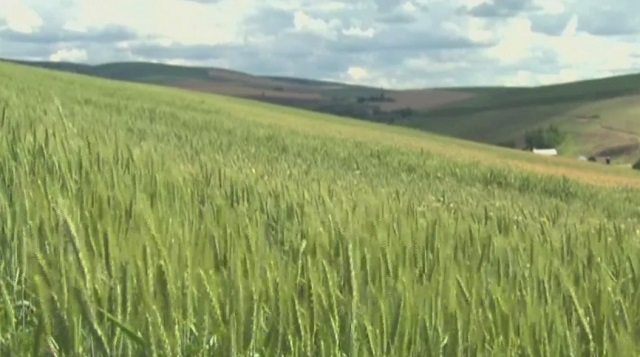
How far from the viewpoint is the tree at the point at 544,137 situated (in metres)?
85.2

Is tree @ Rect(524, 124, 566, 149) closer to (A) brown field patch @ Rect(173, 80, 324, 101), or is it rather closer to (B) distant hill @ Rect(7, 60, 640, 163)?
(B) distant hill @ Rect(7, 60, 640, 163)

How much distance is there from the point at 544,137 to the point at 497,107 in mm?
21497

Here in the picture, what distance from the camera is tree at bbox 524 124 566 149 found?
85188mm

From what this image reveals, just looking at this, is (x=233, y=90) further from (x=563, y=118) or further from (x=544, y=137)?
(x=544, y=137)

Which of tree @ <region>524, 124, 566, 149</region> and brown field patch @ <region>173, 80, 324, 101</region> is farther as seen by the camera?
brown field patch @ <region>173, 80, 324, 101</region>

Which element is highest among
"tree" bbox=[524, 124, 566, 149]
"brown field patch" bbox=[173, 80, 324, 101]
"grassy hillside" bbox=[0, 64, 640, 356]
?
"grassy hillside" bbox=[0, 64, 640, 356]

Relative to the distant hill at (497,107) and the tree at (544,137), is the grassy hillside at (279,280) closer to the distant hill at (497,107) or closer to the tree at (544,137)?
the distant hill at (497,107)

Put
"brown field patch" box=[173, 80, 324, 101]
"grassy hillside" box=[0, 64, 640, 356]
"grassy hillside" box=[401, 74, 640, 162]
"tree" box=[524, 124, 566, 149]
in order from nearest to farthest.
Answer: "grassy hillside" box=[0, 64, 640, 356] → "tree" box=[524, 124, 566, 149] → "grassy hillside" box=[401, 74, 640, 162] → "brown field patch" box=[173, 80, 324, 101]

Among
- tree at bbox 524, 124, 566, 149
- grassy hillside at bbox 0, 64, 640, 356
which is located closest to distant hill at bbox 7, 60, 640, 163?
tree at bbox 524, 124, 566, 149

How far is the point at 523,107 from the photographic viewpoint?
104 meters

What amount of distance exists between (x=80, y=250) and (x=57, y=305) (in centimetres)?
16

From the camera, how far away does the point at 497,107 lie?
351ft

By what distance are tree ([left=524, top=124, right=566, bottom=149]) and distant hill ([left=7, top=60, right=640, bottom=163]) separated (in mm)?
837

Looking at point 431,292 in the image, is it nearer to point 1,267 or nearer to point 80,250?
point 80,250
